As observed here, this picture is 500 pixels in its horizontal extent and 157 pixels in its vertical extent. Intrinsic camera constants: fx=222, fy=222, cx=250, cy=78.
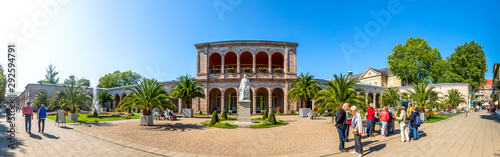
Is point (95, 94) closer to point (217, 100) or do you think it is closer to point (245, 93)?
point (217, 100)

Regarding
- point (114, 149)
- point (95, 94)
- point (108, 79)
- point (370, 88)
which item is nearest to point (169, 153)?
point (114, 149)

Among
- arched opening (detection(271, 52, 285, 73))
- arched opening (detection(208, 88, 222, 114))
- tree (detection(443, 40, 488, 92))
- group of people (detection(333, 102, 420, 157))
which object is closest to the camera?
group of people (detection(333, 102, 420, 157))

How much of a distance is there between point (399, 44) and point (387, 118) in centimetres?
4513

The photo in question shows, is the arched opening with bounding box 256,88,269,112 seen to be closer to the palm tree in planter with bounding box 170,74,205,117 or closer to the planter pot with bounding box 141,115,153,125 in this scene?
the palm tree in planter with bounding box 170,74,205,117

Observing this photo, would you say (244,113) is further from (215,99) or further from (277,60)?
(277,60)

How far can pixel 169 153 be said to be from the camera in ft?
24.6

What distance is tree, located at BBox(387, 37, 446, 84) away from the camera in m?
43.1

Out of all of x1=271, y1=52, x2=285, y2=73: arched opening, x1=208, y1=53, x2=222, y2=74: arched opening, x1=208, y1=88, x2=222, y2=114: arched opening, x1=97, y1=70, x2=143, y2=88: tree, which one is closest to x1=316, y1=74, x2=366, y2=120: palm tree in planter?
x1=271, y1=52, x2=285, y2=73: arched opening

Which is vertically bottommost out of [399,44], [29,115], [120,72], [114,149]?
[114,149]

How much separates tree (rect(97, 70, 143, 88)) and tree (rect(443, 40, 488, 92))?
8091cm

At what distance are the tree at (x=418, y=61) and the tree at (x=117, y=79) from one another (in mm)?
68821

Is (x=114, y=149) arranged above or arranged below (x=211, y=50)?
below

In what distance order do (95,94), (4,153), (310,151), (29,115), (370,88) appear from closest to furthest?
(4,153) < (310,151) < (29,115) < (370,88) < (95,94)

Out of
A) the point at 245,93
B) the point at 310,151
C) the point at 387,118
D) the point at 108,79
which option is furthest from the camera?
the point at 108,79
